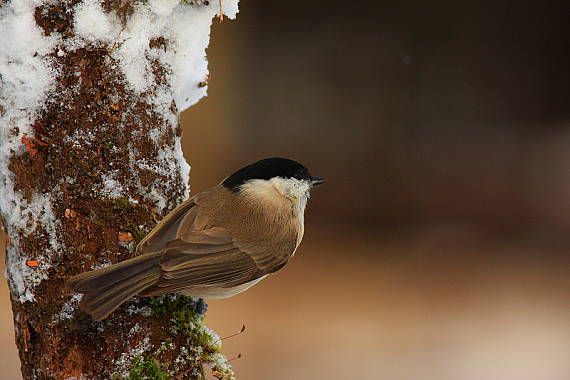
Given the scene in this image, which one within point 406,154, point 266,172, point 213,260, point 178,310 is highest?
point 406,154

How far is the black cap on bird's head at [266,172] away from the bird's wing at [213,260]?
8.8 inches

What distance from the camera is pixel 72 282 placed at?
180 centimetres

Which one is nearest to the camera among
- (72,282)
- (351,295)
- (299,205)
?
(72,282)

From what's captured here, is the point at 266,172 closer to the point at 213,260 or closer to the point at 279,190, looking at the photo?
the point at 279,190

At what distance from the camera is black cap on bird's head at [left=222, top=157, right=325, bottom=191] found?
237cm

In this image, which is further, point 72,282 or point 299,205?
point 299,205

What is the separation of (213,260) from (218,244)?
0.22 ft

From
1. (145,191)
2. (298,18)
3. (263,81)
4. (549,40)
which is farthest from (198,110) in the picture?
(145,191)

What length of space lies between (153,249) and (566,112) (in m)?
4.71

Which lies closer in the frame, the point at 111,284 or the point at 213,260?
the point at 111,284

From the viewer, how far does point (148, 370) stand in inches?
74.5

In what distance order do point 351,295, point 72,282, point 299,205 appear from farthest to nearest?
point 351,295
point 299,205
point 72,282

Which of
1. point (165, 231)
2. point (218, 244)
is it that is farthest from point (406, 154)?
point (165, 231)

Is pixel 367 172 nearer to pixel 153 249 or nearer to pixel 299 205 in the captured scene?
pixel 299 205
